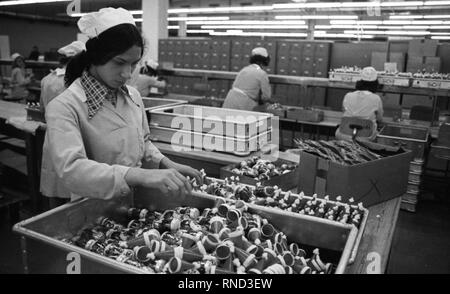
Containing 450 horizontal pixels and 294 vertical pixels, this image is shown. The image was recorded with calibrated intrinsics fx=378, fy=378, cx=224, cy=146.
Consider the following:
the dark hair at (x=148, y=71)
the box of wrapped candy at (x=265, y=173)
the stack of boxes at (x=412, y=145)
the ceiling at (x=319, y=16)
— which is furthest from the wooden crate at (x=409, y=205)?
the ceiling at (x=319, y=16)

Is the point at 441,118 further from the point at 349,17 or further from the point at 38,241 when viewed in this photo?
the point at 349,17

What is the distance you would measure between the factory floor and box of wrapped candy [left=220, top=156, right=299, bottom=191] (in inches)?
55.1

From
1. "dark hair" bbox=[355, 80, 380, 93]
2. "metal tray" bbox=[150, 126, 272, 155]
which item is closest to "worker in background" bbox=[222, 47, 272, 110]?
"dark hair" bbox=[355, 80, 380, 93]

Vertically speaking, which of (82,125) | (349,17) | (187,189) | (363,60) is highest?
(349,17)

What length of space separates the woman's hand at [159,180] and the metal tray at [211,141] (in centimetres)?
140

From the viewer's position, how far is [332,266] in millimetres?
1190

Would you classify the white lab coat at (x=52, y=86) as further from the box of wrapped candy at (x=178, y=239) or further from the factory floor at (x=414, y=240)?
the box of wrapped candy at (x=178, y=239)

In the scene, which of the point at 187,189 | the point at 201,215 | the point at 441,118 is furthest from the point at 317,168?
the point at 441,118

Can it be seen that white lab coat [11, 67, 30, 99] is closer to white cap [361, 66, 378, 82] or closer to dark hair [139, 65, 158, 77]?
dark hair [139, 65, 158, 77]

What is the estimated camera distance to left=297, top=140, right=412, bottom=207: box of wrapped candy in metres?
1.79

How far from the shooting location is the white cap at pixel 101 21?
4.46 ft

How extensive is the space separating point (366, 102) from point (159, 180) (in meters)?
3.72

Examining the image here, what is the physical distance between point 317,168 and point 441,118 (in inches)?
169

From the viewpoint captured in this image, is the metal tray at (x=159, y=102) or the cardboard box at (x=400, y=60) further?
the cardboard box at (x=400, y=60)
